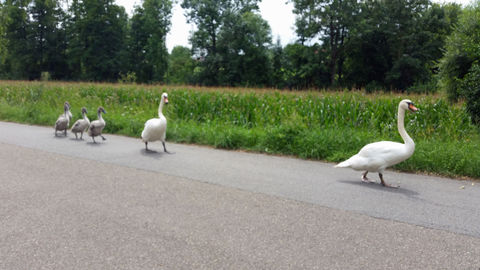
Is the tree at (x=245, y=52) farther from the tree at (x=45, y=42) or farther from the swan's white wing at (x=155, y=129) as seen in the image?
the swan's white wing at (x=155, y=129)

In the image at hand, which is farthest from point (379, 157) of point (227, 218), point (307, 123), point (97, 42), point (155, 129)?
point (97, 42)

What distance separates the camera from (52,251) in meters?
3.76

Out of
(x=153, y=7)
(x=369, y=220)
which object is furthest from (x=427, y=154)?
(x=153, y=7)

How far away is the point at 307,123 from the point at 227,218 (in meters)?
6.90

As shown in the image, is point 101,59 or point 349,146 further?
point 101,59

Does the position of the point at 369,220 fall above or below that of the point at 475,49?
below

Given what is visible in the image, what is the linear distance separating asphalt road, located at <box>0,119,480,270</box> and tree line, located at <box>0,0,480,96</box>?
1211 inches

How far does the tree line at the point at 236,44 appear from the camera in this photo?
44969 mm

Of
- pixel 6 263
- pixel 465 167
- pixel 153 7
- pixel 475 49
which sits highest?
pixel 153 7

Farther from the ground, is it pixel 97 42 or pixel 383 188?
pixel 97 42

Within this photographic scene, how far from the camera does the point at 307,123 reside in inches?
437

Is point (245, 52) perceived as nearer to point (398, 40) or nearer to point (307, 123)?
point (398, 40)

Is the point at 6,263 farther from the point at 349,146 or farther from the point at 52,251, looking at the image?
the point at 349,146

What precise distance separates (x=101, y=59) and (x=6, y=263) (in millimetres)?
64730
